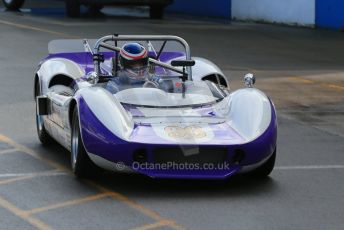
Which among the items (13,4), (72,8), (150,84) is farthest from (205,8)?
(150,84)

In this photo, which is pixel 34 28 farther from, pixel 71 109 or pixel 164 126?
pixel 164 126

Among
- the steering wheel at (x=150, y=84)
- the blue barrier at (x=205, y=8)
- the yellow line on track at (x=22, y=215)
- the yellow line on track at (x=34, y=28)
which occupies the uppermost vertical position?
the steering wheel at (x=150, y=84)

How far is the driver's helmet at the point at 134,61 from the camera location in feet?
30.1

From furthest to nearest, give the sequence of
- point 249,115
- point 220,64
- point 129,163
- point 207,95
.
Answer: point 220,64 < point 207,95 < point 249,115 < point 129,163

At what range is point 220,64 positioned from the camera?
57.3 ft

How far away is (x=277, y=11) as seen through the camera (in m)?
26.3

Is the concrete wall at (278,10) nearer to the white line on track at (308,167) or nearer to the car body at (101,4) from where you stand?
the car body at (101,4)

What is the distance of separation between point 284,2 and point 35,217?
1967cm

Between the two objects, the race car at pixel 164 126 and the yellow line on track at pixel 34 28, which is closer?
the race car at pixel 164 126

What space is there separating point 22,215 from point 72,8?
19.0 meters

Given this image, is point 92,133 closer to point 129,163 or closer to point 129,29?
point 129,163

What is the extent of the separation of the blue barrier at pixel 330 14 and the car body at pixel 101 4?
3.82 m

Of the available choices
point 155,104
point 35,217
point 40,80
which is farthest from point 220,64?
point 35,217

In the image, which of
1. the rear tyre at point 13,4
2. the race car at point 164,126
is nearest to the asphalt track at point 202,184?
the race car at point 164,126
